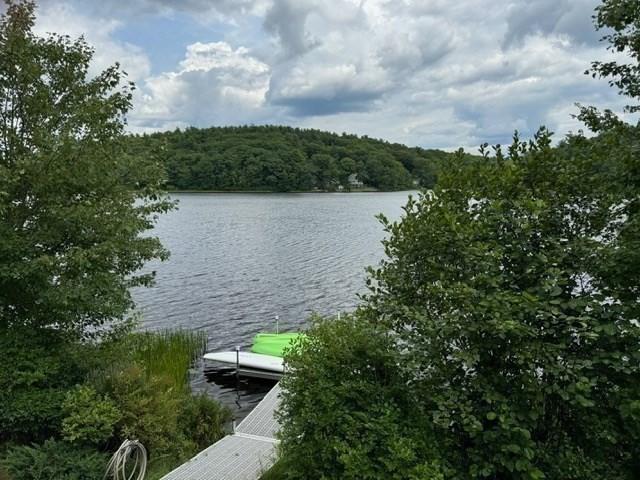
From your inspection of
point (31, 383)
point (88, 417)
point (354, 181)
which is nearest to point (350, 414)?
point (88, 417)

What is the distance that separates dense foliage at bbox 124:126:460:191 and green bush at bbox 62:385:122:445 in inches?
3821

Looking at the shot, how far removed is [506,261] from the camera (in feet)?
16.0

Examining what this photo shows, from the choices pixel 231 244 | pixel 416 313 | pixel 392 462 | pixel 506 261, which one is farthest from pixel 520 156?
pixel 231 244

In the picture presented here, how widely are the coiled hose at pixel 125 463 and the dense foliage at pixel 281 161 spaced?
97.4 metres

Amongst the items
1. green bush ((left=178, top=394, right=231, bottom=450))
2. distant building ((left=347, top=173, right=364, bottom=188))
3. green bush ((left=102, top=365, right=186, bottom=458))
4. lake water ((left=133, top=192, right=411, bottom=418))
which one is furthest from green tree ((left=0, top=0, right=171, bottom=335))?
distant building ((left=347, top=173, right=364, bottom=188))

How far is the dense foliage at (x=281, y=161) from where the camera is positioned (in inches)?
4350

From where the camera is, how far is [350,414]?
4809mm

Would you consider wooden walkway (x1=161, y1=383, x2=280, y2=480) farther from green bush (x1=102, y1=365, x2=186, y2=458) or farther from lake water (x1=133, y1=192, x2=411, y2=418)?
lake water (x1=133, y1=192, x2=411, y2=418)

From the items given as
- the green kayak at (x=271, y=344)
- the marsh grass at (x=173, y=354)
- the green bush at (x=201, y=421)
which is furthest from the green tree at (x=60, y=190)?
the green kayak at (x=271, y=344)

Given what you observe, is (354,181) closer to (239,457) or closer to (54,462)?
(239,457)

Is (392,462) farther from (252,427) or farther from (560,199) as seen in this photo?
(252,427)

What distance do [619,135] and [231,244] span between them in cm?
3544

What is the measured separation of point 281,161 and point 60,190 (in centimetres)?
10577

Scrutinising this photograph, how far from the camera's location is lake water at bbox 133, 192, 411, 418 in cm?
1881
